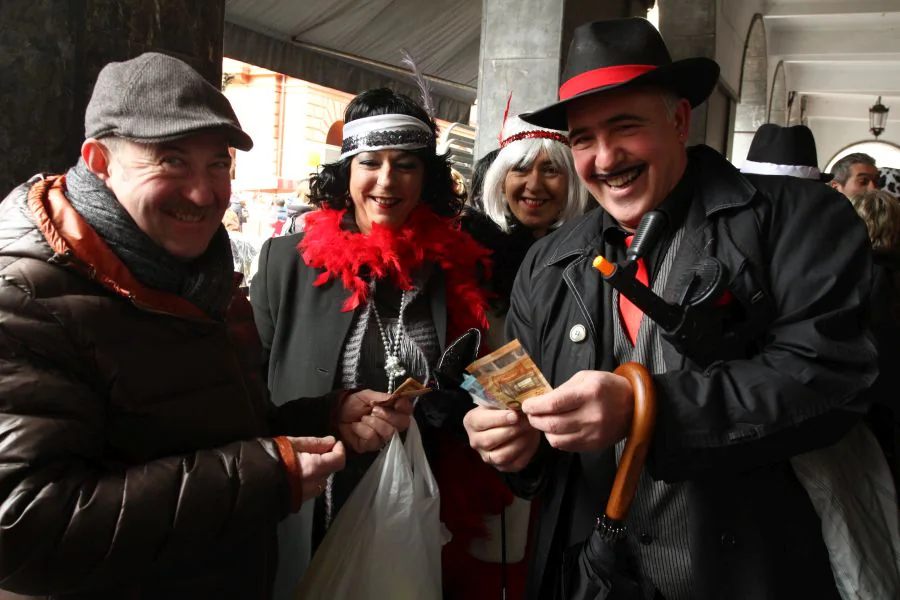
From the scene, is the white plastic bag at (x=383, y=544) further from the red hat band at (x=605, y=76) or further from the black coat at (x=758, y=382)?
the red hat band at (x=605, y=76)

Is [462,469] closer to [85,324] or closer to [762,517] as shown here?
[762,517]

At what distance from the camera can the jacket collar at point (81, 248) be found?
1.32 metres

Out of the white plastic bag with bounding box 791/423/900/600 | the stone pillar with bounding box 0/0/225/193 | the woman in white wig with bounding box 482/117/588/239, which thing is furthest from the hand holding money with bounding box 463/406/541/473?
the woman in white wig with bounding box 482/117/588/239

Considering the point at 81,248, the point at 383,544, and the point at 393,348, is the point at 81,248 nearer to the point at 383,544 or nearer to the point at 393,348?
the point at 383,544

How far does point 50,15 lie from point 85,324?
0.73 m

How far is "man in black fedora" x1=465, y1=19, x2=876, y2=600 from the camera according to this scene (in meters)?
1.43

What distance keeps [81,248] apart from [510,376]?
833 mm

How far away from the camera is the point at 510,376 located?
4.98 feet

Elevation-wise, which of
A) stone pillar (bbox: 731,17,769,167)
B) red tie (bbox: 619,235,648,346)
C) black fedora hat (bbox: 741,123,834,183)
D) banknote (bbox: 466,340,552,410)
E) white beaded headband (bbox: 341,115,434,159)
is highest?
stone pillar (bbox: 731,17,769,167)

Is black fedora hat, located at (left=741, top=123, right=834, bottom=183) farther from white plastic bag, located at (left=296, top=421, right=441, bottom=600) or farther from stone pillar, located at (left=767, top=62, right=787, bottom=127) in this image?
stone pillar, located at (left=767, top=62, right=787, bottom=127)

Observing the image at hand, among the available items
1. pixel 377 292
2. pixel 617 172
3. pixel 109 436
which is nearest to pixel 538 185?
pixel 377 292

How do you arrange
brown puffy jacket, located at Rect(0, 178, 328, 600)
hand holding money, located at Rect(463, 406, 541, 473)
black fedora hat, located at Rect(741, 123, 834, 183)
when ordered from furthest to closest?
black fedora hat, located at Rect(741, 123, 834, 183) → hand holding money, located at Rect(463, 406, 541, 473) → brown puffy jacket, located at Rect(0, 178, 328, 600)

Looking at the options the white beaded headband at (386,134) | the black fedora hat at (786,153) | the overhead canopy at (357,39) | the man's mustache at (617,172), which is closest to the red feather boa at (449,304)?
the white beaded headband at (386,134)

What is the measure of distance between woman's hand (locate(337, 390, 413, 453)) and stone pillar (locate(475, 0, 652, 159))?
2865mm
